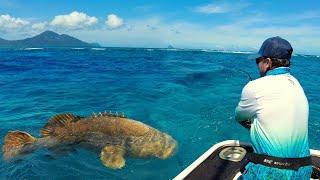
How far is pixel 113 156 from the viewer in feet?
29.3

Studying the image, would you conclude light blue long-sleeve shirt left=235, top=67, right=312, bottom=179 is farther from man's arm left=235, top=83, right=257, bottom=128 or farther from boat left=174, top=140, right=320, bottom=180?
boat left=174, top=140, right=320, bottom=180

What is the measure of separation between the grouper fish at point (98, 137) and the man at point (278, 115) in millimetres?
5119

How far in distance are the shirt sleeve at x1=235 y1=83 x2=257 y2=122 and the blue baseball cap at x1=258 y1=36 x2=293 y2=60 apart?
0.44 meters

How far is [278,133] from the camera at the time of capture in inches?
173

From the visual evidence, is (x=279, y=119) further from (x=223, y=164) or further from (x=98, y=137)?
(x=98, y=137)

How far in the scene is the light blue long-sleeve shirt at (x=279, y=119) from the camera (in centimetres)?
437

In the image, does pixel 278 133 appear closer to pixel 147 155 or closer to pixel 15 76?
pixel 147 155

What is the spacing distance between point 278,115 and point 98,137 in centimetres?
592

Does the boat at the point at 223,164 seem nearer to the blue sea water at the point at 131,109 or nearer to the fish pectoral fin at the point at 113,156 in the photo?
the blue sea water at the point at 131,109

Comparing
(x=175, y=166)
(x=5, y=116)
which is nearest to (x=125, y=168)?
(x=175, y=166)

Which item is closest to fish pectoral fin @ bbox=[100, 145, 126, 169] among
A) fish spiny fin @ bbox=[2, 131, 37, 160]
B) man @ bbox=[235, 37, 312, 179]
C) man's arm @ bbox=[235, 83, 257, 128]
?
fish spiny fin @ bbox=[2, 131, 37, 160]

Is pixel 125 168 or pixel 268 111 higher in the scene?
pixel 268 111

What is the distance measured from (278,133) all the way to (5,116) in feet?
44.5

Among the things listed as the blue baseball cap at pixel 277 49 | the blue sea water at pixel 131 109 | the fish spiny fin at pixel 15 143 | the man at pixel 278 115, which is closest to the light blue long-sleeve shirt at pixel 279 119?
the man at pixel 278 115
